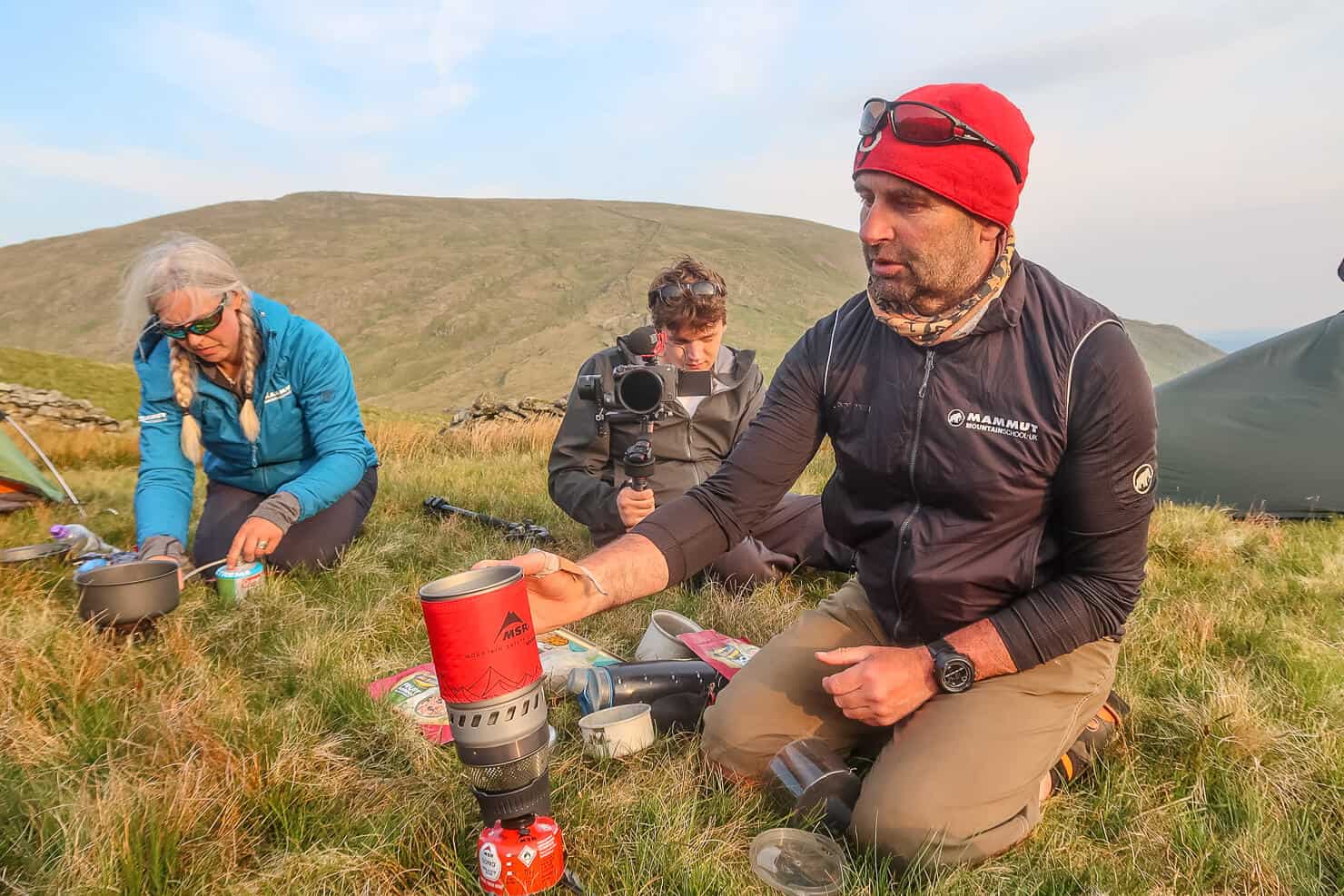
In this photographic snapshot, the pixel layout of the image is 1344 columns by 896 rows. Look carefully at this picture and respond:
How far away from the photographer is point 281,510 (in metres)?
3.99

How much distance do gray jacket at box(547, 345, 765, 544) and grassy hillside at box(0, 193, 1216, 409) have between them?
52.8 m

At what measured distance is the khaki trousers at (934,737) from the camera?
2.22 metres

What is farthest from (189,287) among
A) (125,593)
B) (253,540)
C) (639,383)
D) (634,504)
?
(634,504)

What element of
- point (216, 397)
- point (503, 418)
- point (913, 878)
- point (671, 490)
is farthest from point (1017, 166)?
point (503, 418)

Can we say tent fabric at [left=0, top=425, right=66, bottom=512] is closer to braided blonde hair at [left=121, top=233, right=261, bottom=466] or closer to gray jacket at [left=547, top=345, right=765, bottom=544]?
braided blonde hair at [left=121, top=233, right=261, bottom=466]

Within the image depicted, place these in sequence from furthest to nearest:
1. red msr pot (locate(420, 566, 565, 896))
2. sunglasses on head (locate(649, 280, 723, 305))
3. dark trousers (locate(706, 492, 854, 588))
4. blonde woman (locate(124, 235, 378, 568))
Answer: dark trousers (locate(706, 492, 854, 588))
sunglasses on head (locate(649, 280, 723, 305))
blonde woman (locate(124, 235, 378, 568))
red msr pot (locate(420, 566, 565, 896))

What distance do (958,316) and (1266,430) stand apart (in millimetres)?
5893

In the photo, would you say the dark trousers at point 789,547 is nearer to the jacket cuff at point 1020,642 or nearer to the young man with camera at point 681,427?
the young man with camera at point 681,427

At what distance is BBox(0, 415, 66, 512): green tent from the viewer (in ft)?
19.8

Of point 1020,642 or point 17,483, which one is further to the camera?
point 17,483

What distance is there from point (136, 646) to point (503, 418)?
8.26 m

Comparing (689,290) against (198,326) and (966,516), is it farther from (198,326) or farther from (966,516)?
(198,326)

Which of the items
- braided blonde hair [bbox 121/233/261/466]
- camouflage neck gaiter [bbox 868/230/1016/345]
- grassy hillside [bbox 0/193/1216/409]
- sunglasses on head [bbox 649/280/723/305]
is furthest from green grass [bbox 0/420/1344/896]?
grassy hillside [bbox 0/193/1216/409]

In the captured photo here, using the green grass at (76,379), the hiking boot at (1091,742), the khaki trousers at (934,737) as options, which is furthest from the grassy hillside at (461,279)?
the hiking boot at (1091,742)
